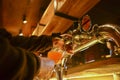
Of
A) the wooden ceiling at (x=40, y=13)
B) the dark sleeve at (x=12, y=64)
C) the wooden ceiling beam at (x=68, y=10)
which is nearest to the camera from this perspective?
the dark sleeve at (x=12, y=64)

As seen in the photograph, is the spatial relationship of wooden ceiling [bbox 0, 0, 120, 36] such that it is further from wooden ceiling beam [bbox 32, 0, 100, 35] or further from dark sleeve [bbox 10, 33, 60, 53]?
dark sleeve [bbox 10, 33, 60, 53]

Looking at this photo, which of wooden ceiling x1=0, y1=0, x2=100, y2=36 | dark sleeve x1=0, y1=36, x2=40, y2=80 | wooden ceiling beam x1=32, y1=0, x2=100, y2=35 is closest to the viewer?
dark sleeve x1=0, y1=36, x2=40, y2=80

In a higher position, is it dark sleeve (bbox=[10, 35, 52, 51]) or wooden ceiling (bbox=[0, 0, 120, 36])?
wooden ceiling (bbox=[0, 0, 120, 36])

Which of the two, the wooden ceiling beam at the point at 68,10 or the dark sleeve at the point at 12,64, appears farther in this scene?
the wooden ceiling beam at the point at 68,10

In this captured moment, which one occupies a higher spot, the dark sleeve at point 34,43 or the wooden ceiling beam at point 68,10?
the wooden ceiling beam at point 68,10

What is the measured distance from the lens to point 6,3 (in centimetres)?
360

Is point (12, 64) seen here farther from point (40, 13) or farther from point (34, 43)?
point (40, 13)

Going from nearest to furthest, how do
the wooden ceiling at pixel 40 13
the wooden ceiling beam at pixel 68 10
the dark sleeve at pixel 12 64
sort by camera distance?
the dark sleeve at pixel 12 64, the wooden ceiling beam at pixel 68 10, the wooden ceiling at pixel 40 13

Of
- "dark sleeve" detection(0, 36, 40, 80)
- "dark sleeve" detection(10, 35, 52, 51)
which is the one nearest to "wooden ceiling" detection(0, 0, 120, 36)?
"dark sleeve" detection(10, 35, 52, 51)

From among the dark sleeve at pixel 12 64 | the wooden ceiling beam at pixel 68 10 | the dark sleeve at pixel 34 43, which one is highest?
the wooden ceiling beam at pixel 68 10

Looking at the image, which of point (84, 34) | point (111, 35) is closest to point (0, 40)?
point (111, 35)

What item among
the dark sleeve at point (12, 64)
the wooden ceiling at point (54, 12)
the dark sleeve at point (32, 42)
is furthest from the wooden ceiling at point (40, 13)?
the dark sleeve at point (12, 64)

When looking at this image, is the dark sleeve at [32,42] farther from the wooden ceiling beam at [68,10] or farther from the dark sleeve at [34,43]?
the wooden ceiling beam at [68,10]

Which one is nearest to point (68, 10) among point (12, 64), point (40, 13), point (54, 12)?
point (54, 12)
